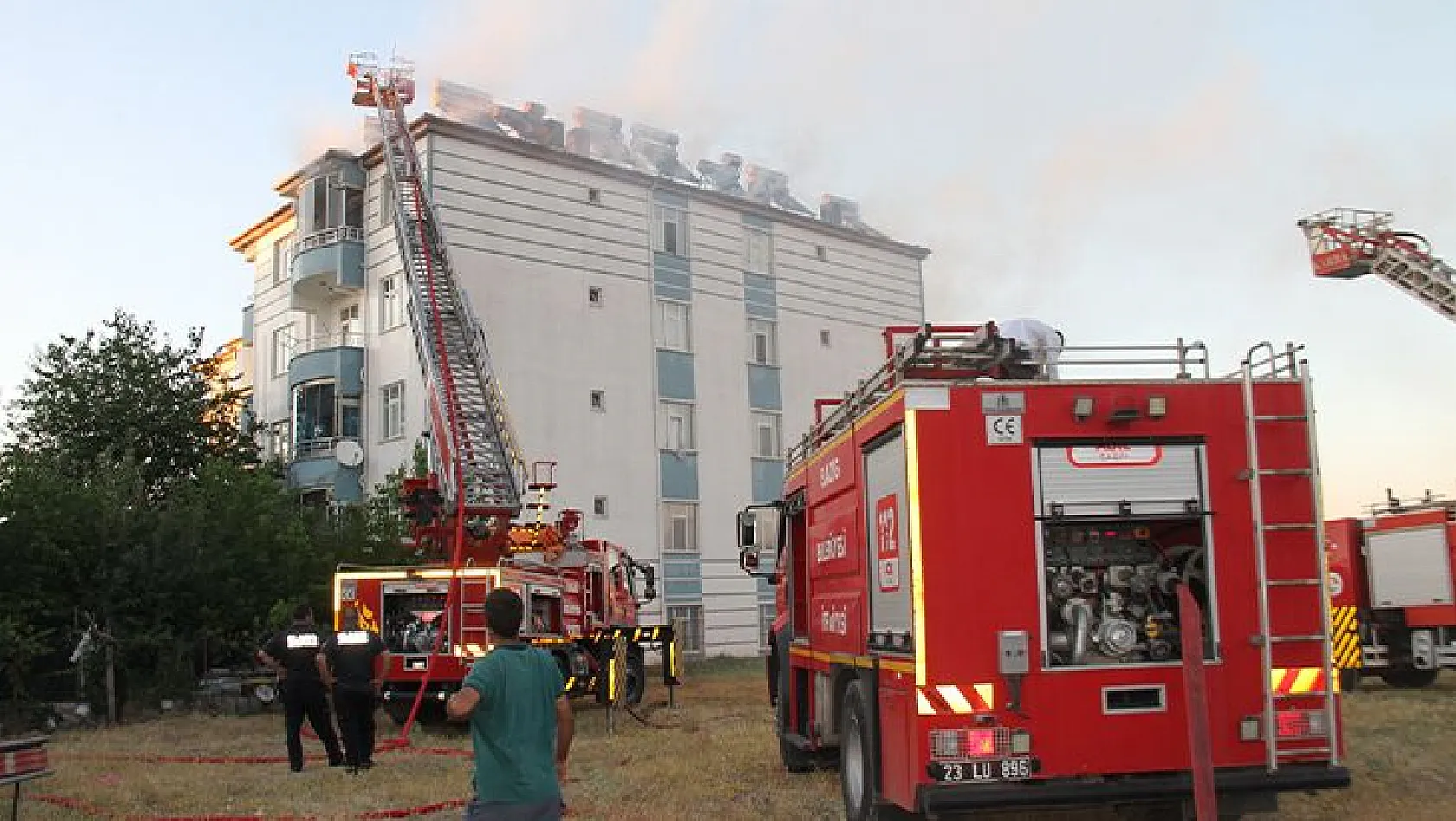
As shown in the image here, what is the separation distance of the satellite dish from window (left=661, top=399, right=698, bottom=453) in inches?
299

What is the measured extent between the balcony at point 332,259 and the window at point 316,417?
2570 millimetres

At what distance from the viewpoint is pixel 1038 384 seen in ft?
25.0

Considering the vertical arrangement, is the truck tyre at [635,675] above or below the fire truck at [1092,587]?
below

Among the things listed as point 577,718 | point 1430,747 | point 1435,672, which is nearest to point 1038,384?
point 1430,747

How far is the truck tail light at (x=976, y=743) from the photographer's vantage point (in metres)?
7.13

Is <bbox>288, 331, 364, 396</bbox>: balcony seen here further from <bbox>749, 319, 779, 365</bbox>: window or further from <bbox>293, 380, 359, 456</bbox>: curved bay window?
<bbox>749, 319, 779, 365</bbox>: window

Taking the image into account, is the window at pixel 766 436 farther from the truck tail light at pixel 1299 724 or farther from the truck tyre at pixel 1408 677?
the truck tail light at pixel 1299 724

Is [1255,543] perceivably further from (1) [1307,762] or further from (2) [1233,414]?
(1) [1307,762]

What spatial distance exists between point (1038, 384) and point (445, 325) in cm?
1835

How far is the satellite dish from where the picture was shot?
3072 centimetres

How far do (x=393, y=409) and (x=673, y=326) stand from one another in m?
7.65

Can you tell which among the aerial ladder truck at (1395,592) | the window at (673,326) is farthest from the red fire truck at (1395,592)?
the window at (673,326)

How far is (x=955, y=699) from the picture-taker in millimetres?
7191

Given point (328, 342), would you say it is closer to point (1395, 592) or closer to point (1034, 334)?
point (1395, 592)
